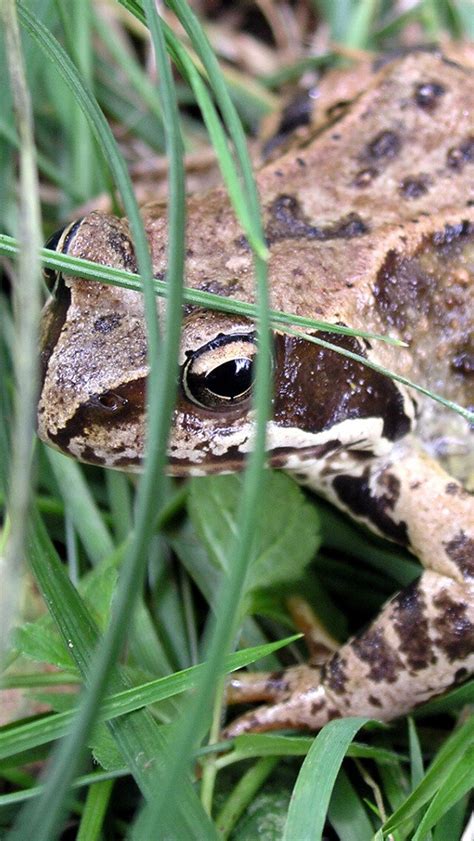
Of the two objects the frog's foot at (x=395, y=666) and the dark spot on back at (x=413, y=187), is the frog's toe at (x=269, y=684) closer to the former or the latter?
the frog's foot at (x=395, y=666)

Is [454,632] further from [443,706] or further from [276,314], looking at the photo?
[276,314]

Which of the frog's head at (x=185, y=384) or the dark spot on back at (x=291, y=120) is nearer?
the frog's head at (x=185, y=384)

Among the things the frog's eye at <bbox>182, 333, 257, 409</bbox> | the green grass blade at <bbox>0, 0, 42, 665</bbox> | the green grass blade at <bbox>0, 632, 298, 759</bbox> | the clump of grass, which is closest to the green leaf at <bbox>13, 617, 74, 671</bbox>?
the clump of grass

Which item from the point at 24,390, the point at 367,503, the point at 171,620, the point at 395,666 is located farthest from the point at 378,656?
the point at 24,390

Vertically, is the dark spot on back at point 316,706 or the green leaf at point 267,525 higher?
the green leaf at point 267,525

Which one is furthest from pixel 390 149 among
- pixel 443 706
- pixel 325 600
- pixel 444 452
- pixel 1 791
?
pixel 1 791

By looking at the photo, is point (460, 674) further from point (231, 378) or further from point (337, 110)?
point (337, 110)

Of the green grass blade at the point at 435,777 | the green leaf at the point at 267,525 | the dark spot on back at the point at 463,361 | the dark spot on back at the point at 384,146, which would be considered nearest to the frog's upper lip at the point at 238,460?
the green leaf at the point at 267,525

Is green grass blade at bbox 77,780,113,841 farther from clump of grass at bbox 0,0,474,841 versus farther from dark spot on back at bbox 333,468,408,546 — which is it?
dark spot on back at bbox 333,468,408,546
